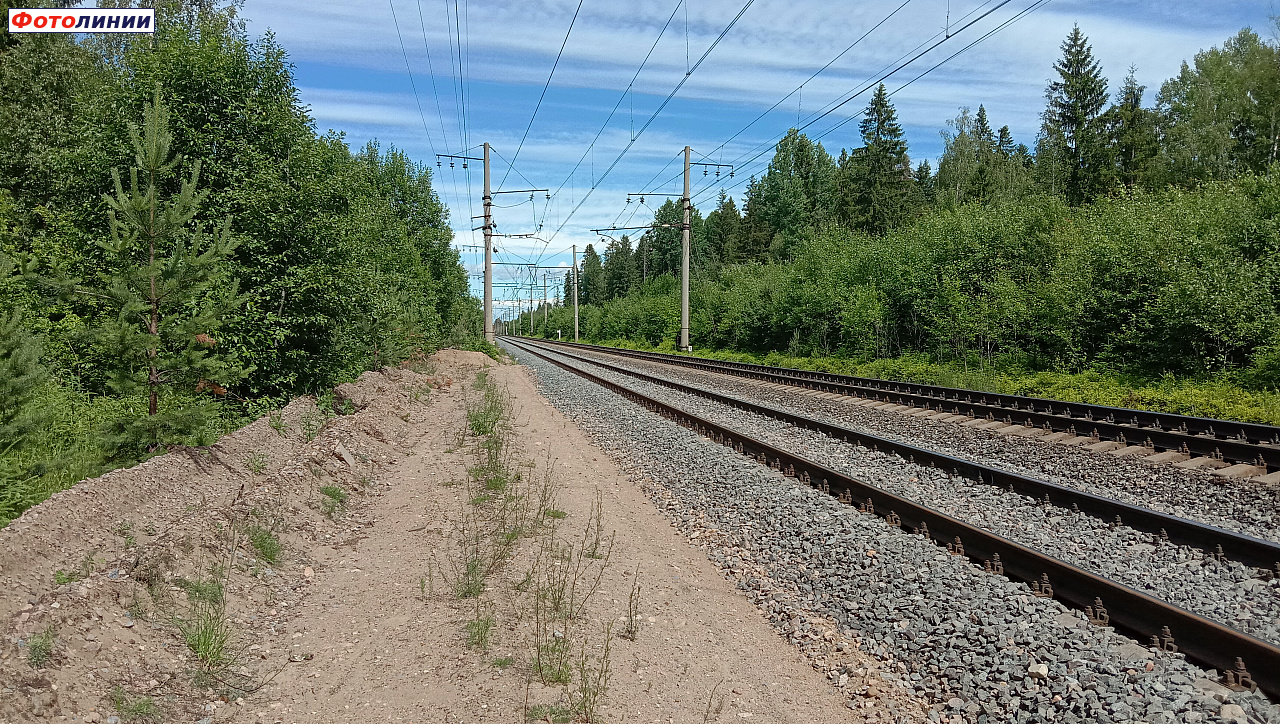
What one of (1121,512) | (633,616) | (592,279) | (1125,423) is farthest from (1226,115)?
(592,279)

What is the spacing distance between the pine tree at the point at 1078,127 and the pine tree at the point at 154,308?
47753 millimetres

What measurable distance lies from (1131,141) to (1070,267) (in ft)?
107

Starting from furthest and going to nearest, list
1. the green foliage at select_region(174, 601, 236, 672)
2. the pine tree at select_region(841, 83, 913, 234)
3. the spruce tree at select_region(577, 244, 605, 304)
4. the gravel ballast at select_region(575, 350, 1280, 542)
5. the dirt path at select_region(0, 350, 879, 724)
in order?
the spruce tree at select_region(577, 244, 605, 304) < the pine tree at select_region(841, 83, 913, 234) < the gravel ballast at select_region(575, 350, 1280, 542) < the green foliage at select_region(174, 601, 236, 672) < the dirt path at select_region(0, 350, 879, 724)

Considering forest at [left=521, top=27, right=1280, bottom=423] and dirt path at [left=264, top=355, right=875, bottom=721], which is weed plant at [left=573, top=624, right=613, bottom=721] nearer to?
dirt path at [left=264, top=355, right=875, bottom=721]

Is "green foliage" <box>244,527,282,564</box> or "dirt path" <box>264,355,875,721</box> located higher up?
"green foliage" <box>244,527,282,564</box>

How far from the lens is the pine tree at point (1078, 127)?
44500mm

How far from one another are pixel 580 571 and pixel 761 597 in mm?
1654

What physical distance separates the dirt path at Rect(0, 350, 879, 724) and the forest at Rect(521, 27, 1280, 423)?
12128 millimetres

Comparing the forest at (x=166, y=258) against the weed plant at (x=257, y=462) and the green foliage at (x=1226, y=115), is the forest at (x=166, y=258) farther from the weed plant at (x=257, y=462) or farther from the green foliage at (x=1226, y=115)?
the green foliage at (x=1226, y=115)

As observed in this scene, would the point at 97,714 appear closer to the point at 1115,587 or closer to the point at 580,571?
the point at 580,571

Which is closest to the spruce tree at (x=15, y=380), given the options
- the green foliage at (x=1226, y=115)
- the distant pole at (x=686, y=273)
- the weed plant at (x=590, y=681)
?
the weed plant at (x=590, y=681)

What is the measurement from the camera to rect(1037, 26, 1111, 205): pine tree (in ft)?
146

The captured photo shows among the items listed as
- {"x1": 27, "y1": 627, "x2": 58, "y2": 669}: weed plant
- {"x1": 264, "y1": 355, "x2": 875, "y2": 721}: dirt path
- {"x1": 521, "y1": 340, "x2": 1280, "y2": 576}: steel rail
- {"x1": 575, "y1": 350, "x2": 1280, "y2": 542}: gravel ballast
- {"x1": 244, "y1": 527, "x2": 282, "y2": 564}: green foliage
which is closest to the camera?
{"x1": 27, "y1": 627, "x2": 58, "y2": 669}: weed plant

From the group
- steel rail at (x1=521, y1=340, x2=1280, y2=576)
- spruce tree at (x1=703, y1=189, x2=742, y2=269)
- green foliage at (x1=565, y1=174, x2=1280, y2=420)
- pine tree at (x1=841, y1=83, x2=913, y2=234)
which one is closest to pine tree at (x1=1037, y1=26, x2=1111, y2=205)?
pine tree at (x1=841, y1=83, x2=913, y2=234)
